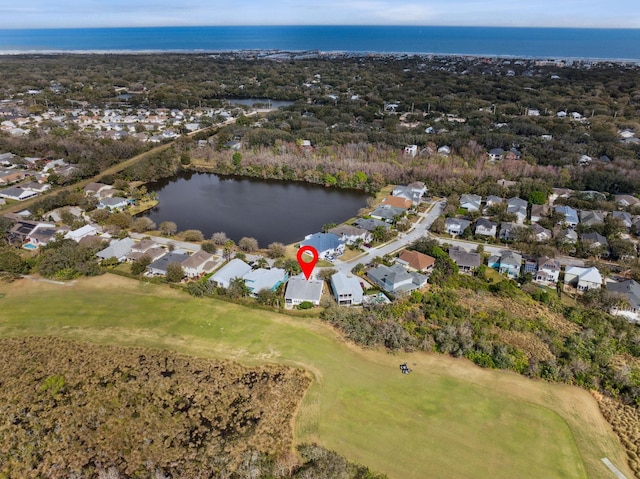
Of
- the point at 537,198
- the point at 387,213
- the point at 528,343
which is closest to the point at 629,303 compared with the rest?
the point at 528,343

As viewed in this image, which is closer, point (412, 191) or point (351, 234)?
point (351, 234)

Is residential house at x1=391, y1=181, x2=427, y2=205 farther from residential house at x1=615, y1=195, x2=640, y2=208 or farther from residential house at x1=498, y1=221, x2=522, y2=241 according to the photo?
residential house at x1=615, y1=195, x2=640, y2=208

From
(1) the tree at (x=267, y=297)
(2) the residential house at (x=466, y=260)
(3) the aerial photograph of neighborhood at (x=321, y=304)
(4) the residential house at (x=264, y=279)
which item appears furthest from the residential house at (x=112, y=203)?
(2) the residential house at (x=466, y=260)

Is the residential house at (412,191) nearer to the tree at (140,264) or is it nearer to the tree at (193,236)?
the tree at (193,236)

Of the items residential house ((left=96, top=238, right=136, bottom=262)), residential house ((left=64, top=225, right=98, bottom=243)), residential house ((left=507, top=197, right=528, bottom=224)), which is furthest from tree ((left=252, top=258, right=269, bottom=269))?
residential house ((left=507, top=197, right=528, bottom=224))

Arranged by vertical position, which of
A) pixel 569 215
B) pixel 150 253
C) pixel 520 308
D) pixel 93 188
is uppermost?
pixel 569 215

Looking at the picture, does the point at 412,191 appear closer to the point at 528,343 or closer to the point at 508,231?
the point at 508,231

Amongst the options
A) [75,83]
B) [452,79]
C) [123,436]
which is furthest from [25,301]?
[452,79]
